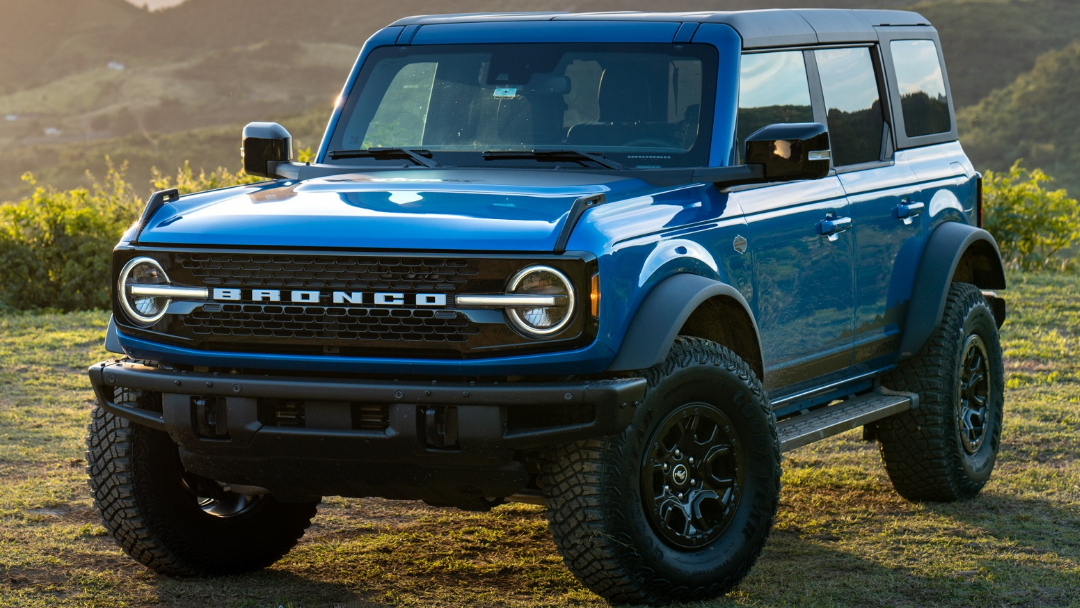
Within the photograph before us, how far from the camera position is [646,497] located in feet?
14.9

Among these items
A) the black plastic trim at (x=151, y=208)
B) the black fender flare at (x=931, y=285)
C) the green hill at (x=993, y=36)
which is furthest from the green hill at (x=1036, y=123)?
the black plastic trim at (x=151, y=208)

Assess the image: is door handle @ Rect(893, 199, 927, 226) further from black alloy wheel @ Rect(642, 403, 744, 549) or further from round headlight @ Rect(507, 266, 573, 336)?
round headlight @ Rect(507, 266, 573, 336)

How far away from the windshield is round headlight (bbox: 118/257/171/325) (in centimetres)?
129

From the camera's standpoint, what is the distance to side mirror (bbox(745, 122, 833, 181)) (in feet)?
16.4

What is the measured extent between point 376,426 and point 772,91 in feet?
7.62

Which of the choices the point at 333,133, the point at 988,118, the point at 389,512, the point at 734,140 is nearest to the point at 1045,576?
the point at 734,140

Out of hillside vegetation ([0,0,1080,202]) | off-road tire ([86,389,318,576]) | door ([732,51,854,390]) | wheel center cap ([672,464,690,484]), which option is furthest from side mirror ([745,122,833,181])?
hillside vegetation ([0,0,1080,202])

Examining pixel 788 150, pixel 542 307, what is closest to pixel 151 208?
pixel 542 307

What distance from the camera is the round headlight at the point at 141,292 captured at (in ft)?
15.2

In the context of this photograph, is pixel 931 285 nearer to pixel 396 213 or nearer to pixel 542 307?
pixel 542 307

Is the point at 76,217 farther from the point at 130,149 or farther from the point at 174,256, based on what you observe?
the point at 130,149

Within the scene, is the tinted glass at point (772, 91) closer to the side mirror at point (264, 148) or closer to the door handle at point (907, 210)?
the door handle at point (907, 210)

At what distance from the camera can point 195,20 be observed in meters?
171

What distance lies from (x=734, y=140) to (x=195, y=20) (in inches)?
6843
